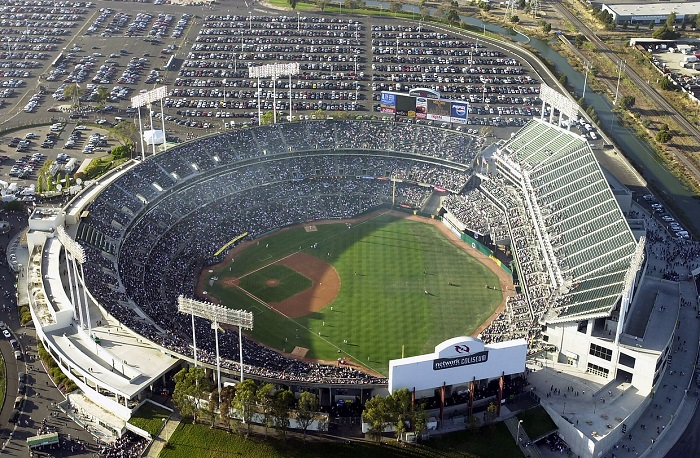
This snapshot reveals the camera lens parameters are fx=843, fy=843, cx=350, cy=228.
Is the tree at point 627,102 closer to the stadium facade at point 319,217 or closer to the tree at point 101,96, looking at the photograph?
the stadium facade at point 319,217

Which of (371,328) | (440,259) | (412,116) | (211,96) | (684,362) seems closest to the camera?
(684,362)

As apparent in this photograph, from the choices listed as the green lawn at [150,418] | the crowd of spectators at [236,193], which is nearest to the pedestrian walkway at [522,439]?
the crowd of spectators at [236,193]

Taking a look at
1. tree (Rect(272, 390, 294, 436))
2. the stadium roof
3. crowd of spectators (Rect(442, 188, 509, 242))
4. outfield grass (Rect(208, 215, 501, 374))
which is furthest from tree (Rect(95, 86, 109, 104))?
tree (Rect(272, 390, 294, 436))

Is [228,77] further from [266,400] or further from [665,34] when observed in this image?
[266,400]

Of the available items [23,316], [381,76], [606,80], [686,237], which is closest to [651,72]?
[606,80]

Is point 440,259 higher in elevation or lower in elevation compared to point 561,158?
lower

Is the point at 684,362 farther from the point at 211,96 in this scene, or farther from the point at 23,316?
the point at 211,96
